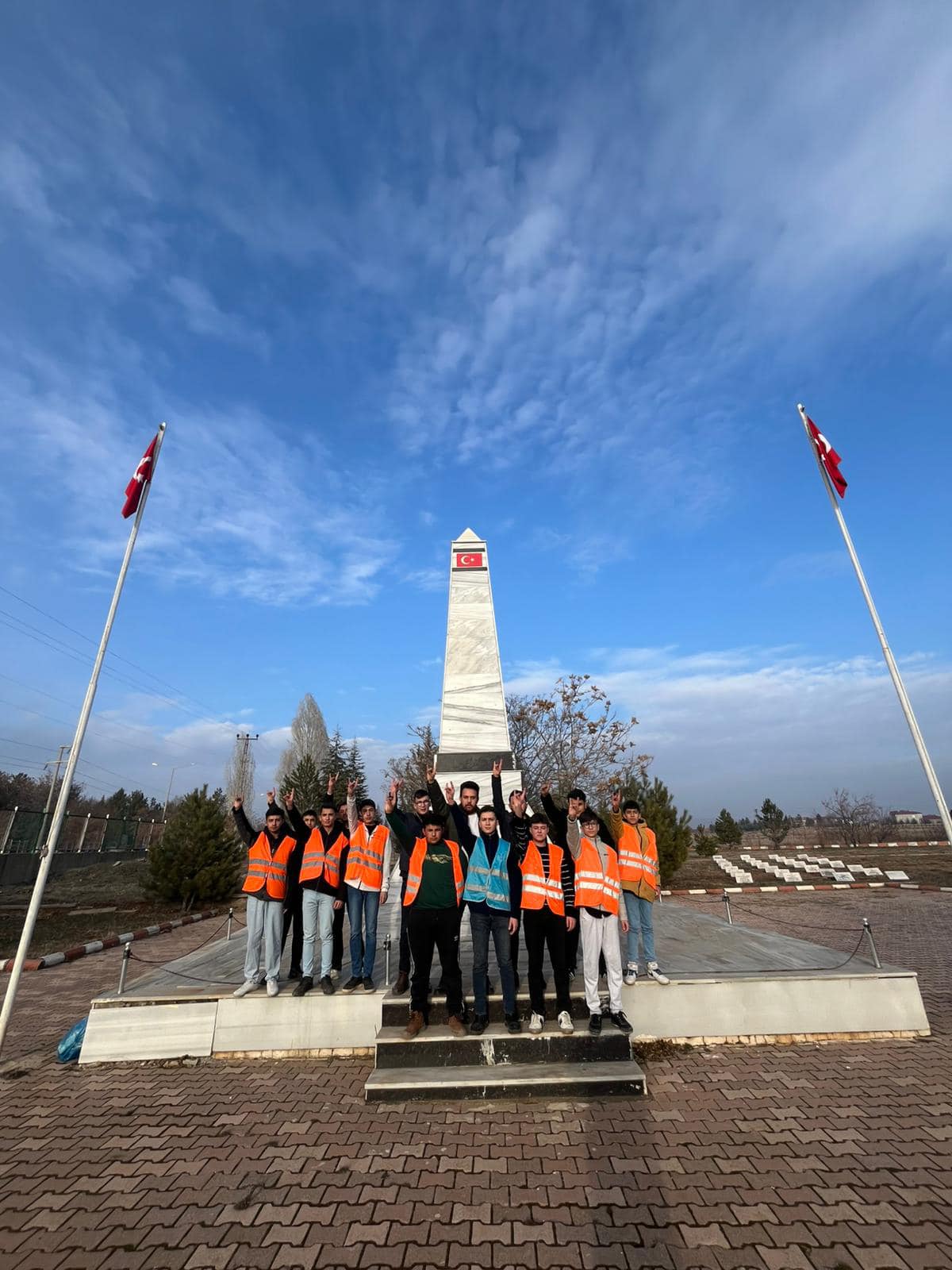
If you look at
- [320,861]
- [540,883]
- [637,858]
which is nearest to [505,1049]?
[540,883]

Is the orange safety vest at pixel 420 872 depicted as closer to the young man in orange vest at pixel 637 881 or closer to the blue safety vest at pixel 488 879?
the blue safety vest at pixel 488 879

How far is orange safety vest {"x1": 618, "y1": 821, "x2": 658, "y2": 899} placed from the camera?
17.5ft

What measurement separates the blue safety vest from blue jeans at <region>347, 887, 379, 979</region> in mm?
1024

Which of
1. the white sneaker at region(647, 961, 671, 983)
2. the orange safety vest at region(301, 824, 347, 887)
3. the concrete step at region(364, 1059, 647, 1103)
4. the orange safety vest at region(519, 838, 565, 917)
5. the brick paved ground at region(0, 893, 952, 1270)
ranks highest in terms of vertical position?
the orange safety vest at region(301, 824, 347, 887)

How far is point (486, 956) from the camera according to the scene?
4547mm

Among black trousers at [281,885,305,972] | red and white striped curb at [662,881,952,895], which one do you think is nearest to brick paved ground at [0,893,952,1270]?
black trousers at [281,885,305,972]

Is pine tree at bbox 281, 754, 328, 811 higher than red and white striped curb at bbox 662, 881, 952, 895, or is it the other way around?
pine tree at bbox 281, 754, 328, 811

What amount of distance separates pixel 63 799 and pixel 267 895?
7.18ft

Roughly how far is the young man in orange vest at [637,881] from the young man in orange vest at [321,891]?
2.55 metres

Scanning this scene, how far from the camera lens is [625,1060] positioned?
4.38 meters

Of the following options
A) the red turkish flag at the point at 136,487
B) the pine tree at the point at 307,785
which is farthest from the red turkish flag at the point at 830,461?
the pine tree at the point at 307,785

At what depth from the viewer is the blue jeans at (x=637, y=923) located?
5320 millimetres

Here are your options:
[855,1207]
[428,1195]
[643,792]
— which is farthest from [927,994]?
[643,792]

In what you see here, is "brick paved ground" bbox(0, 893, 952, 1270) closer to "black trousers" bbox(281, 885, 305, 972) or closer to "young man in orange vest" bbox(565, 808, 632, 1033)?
"young man in orange vest" bbox(565, 808, 632, 1033)
